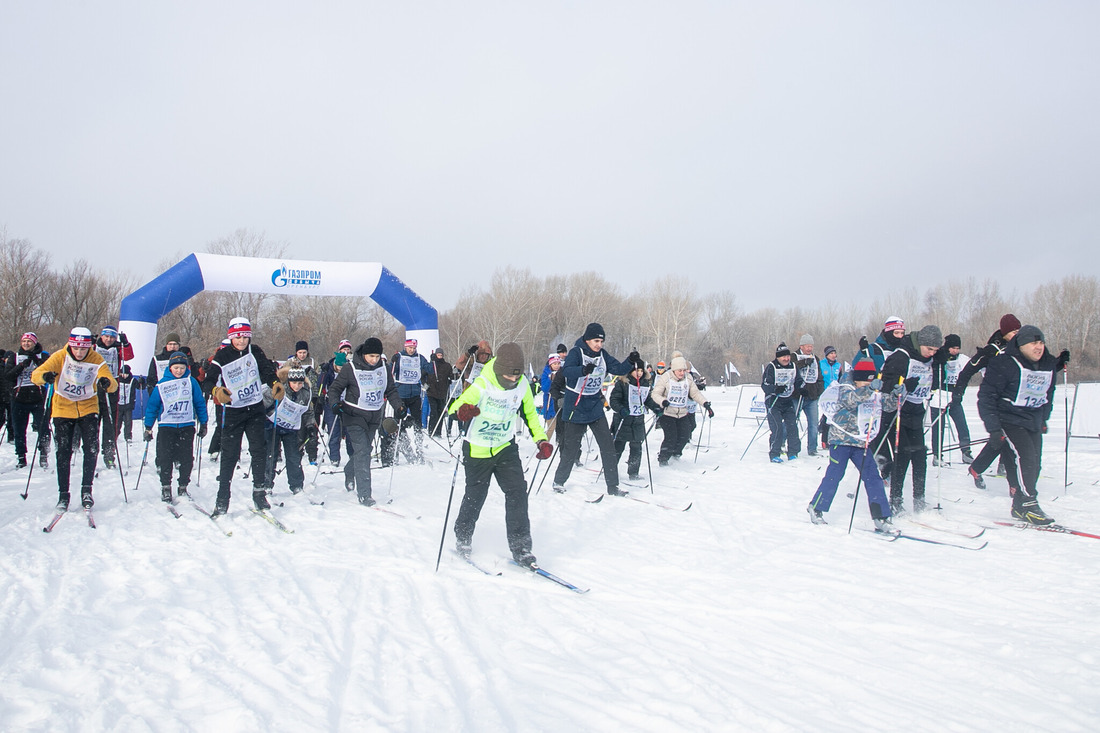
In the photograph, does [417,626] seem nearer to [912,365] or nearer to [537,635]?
[537,635]

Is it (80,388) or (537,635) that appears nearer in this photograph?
(537,635)

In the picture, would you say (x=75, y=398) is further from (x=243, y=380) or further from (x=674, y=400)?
(x=674, y=400)

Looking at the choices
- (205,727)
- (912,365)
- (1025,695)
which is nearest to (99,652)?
(205,727)

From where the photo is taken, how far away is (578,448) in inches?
297

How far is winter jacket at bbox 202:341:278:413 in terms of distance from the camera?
19.4ft

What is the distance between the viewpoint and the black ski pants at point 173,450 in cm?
643

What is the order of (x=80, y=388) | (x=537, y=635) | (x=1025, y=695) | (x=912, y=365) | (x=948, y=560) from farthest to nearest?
1. (x=912, y=365)
2. (x=80, y=388)
3. (x=948, y=560)
4. (x=537, y=635)
5. (x=1025, y=695)

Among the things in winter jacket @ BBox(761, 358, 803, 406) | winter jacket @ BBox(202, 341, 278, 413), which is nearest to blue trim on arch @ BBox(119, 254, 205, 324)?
winter jacket @ BBox(202, 341, 278, 413)

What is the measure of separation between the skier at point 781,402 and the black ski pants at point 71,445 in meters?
8.57

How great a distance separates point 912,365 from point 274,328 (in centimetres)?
Answer: 3703

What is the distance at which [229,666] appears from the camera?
9.90 ft

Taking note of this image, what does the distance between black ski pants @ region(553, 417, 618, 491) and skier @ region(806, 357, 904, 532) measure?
227 centimetres

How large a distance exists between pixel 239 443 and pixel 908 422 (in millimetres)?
6819

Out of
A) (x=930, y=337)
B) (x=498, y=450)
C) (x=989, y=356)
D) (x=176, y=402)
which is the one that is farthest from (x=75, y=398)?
(x=989, y=356)
